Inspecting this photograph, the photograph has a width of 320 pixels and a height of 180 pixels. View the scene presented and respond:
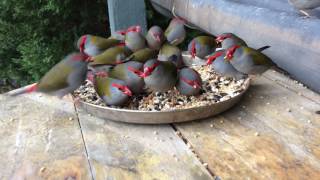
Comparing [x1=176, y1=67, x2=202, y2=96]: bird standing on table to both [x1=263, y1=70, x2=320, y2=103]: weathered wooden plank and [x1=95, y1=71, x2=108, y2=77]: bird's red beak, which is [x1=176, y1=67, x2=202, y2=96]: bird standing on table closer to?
[x1=95, y1=71, x2=108, y2=77]: bird's red beak

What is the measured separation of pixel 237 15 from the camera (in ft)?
6.82

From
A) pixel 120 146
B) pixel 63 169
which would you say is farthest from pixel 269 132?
pixel 63 169

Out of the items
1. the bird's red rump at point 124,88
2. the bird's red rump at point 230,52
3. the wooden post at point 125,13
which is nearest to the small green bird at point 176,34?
the wooden post at point 125,13

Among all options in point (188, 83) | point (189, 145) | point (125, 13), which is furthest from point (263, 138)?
point (125, 13)

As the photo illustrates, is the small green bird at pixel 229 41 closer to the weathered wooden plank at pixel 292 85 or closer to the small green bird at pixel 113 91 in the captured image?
the weathered wooden plank at pixel 292 85

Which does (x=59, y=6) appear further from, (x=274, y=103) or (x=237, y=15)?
(x=274, y=103)

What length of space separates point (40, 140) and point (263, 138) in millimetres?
692

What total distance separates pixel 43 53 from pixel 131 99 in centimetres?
203

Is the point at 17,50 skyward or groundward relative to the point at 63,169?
groundward

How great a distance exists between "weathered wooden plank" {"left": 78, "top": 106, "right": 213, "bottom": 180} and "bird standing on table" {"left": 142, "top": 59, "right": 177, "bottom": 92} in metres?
0.14

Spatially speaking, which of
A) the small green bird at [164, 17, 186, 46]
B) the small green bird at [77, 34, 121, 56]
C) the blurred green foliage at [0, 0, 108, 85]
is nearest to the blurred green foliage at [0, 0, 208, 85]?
the blurred green foliage at [0, 0, 108, 85]

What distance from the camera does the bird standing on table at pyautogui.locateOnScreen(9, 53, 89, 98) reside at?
5.15ft

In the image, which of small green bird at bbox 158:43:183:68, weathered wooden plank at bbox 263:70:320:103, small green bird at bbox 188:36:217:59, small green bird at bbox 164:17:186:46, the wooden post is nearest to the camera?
weathered wooden plank at bbox 263:70:320:103

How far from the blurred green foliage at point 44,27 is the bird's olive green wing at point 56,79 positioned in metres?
1.74
